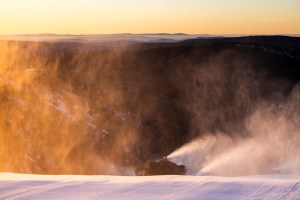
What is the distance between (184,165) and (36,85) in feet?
96.1

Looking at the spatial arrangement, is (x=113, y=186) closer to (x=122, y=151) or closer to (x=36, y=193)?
(x=36, y=193)

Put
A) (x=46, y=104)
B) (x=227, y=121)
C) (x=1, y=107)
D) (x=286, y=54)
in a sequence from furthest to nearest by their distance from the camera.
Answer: (x=286, y=54) → (x=227, y=121) → (x=46, y=104) → (x=1, y=107)

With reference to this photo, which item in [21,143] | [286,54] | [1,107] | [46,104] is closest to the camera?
[21,143]

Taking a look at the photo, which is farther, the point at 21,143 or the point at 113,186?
the point at 21,143

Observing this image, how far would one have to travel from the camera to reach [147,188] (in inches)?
240

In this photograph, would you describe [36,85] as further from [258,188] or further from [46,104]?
[258,188]

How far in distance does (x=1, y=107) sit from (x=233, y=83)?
49767 millimetres

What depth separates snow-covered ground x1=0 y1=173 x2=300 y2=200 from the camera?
5.67 meters

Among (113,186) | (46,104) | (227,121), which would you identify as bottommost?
(227,121)

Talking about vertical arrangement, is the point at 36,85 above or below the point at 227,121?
above

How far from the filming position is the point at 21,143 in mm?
38094

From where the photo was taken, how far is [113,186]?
6223mm

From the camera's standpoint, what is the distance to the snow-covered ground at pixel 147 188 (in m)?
5.67

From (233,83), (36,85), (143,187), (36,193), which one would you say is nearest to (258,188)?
(143,187)
